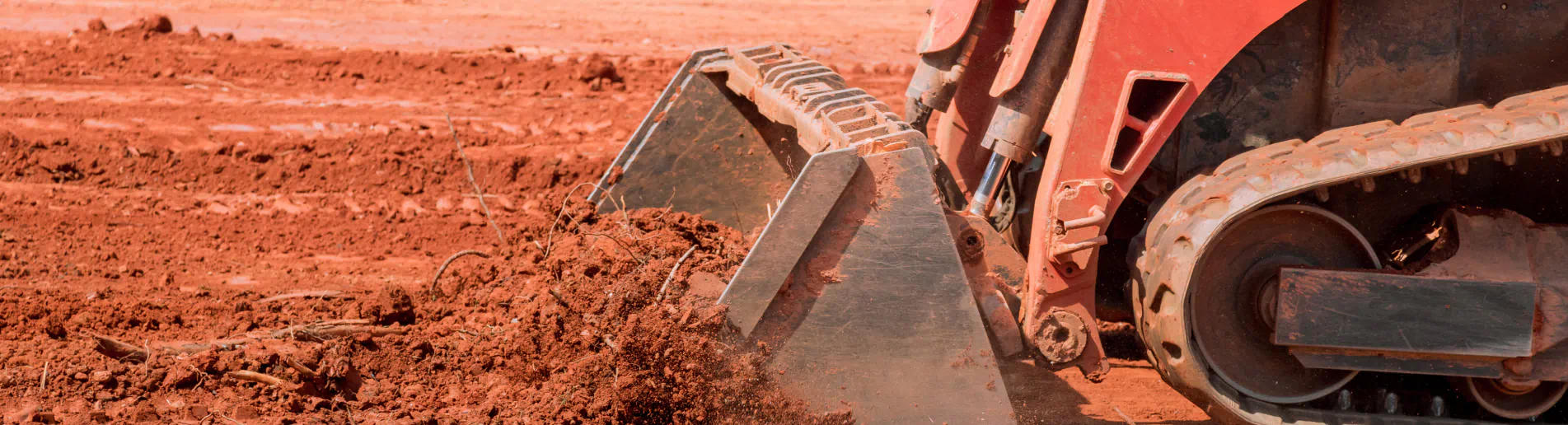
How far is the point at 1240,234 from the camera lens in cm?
316

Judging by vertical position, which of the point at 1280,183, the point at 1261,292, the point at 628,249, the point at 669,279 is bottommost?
the point at 628,249

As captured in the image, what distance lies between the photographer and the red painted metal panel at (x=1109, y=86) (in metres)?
3.13

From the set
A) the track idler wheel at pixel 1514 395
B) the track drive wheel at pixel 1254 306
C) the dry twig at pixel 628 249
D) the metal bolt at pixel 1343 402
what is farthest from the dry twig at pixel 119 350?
the track idler wheel at pixel 1514 395

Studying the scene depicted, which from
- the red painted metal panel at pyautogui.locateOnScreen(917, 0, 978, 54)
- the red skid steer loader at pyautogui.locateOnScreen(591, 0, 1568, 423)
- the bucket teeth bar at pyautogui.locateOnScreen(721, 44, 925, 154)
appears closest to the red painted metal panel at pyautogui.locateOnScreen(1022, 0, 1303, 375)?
the red skid steer loader at pyautogui.locateOnScreen(591, 0, 1568, 423)

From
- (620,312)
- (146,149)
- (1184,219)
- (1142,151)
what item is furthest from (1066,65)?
(146,149)

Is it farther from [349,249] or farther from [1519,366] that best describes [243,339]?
[1519,366]

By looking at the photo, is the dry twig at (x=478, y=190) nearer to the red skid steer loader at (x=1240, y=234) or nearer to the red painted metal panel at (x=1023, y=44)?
the red skid steer loader at (x=1240, y=234)

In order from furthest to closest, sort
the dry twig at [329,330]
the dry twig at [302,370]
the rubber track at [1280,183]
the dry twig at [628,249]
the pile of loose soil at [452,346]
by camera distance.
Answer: the dry twig at [329,330]
the dry twig at [302,370]
the dry twig at [628,249]
the pile of loose soil at [452,346]
the rubber track at [1280,183]

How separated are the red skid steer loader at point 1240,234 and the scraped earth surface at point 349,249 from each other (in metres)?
0.35

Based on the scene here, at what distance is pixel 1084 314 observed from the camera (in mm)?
3324

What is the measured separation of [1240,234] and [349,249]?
4.33 meters

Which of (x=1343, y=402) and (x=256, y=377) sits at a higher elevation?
(x=1343, y=402)

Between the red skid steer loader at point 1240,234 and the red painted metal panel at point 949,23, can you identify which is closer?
the red skid steer loader at point 1240,234

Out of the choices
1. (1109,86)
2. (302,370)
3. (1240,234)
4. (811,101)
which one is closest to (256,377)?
(302,370)
